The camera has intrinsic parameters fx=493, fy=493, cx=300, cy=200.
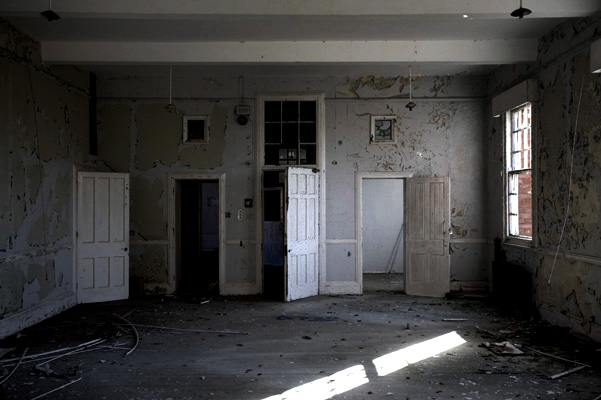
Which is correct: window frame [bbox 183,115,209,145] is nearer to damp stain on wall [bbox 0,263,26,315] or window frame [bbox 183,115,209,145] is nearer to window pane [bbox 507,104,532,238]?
damp stain on wall [bbox 0,263,26,315]

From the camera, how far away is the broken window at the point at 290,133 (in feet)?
28.3

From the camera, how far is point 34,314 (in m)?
6.44

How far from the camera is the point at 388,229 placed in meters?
11.4

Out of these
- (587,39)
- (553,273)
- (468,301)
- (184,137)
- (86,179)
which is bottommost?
(468,301)

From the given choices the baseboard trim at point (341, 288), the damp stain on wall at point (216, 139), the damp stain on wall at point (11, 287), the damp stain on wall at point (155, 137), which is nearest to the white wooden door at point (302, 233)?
the baseboard trim at point (341, 288)

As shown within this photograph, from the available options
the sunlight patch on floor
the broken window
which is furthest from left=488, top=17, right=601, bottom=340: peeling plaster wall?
the broken window

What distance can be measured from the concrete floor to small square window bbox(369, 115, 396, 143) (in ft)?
9.67

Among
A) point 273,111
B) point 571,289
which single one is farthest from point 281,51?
point 571,289

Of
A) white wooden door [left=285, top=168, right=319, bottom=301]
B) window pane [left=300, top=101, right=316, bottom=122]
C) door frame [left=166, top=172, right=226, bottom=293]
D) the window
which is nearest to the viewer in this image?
the window

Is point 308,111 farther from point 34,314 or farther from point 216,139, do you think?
point 34,314

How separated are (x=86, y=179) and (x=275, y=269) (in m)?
3.43

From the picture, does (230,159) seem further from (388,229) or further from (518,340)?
(518,340)

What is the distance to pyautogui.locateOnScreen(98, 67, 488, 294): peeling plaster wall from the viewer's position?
8570 mm

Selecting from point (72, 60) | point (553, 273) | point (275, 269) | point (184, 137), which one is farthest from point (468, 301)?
point (72, 60)
